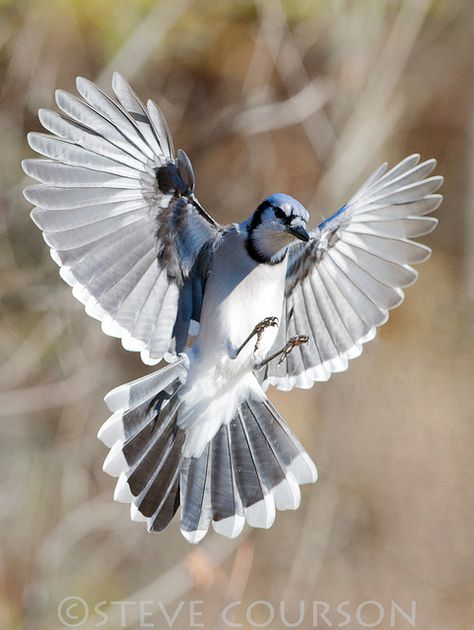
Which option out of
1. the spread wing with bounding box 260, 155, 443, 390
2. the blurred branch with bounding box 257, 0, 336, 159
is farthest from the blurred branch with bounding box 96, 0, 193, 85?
the spread wing with bounding box 260, 155, 443, 390

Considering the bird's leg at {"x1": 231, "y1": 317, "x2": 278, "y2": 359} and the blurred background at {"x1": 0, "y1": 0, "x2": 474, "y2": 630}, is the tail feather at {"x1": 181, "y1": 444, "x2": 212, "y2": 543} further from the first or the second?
the blurred background at {"x1": 0, "y1": 0, "x2": 474, "y2": 630}

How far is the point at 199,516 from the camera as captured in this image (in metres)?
3.17

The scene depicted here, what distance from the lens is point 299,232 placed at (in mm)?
2883

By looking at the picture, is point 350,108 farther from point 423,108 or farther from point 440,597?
point 440,597

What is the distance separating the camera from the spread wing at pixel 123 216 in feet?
9.06

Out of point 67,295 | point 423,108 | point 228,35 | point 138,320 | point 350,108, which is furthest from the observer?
point 423,108

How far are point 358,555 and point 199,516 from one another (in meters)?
3.31

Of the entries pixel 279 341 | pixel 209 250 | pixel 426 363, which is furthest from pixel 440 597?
pixel 209 250

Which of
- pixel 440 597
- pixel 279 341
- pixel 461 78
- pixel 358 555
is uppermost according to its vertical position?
pixel 279 341

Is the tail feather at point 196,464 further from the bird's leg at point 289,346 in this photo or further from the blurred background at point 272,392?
the blurred background at point 272,392

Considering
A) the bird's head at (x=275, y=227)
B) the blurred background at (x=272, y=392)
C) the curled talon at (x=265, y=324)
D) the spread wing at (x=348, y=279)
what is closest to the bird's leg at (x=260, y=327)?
the curled talon at (x=265, y=324)

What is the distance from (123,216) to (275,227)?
1.50 ft

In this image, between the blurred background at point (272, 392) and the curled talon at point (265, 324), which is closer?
the curled talon at point (265, 324)

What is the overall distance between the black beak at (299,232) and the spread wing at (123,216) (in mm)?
280
